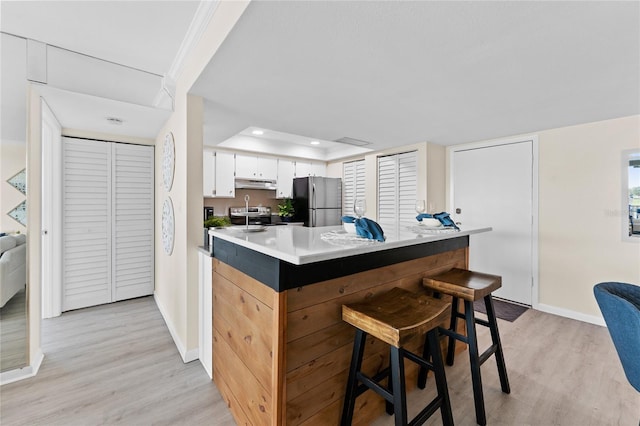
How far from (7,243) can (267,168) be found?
3.35 meters

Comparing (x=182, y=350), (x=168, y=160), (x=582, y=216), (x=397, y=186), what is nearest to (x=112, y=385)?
(x=182, y=350)

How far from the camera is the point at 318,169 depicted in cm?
557

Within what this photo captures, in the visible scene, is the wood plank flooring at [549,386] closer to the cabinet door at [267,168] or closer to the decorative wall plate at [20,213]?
the decorative wall plate at [20,213]

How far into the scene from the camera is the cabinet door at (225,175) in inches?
170

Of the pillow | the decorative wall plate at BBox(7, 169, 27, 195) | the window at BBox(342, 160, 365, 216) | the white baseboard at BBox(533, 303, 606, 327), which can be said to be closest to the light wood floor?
the white baseboard at BBox(533, 303, 606, 327)

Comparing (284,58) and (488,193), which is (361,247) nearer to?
(284,58)

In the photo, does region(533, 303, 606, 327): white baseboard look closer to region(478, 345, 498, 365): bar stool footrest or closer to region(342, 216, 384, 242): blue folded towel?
region(478, 345, 498, 365): bar stool footrest

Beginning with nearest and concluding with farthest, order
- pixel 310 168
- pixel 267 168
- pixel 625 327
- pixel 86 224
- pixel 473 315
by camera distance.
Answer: pixel 625 327 → pixel 473 315 → pixel 86 224 → pixel 267 168 → pixel 310 168

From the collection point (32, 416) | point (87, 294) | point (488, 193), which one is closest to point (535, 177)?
point (488, 193)

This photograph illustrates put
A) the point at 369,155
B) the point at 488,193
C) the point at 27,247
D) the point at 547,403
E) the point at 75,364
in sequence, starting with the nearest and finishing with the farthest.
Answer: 1. the point at 547,403
2. the point at 27,247
3. the point at 75,364
4. the point at 488,193
5. the point at 369,155

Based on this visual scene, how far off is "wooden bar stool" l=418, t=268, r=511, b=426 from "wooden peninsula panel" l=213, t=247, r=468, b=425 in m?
0.30

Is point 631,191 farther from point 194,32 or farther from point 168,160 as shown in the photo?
point 168,160

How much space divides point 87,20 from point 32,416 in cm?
248

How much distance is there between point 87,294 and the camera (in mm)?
3277
